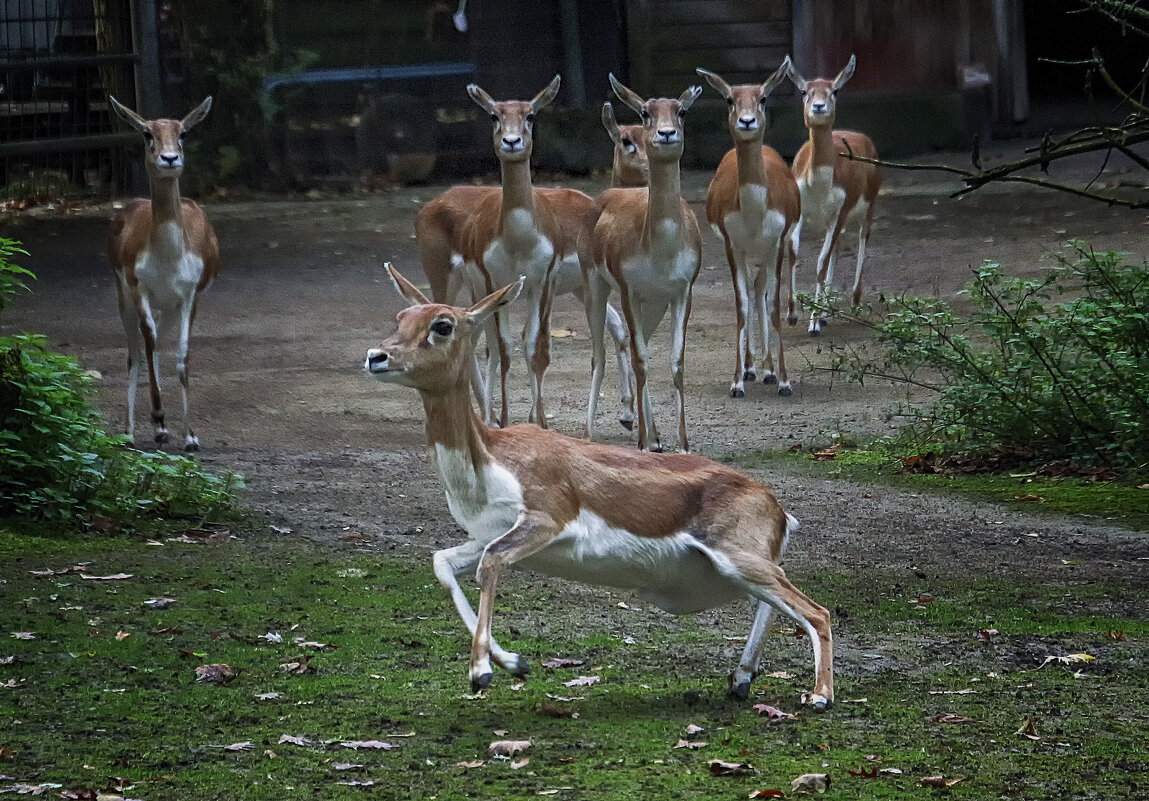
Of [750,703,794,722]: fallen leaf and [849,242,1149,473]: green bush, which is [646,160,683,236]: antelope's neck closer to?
[849,242,1149,473]: green bush

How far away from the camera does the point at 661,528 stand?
5445mm

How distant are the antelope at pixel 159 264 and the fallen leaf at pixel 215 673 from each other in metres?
5.19

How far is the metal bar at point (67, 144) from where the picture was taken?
769 inches

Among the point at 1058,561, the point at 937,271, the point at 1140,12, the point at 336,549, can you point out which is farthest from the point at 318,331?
the point at 1140,12

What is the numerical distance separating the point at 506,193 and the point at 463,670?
5.82 metres

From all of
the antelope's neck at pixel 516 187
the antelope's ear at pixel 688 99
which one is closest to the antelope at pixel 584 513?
the antelope's neck at pixel 516 187

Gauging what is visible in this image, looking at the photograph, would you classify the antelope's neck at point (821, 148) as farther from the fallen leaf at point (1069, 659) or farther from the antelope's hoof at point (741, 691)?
the antelope's hoof at point (741, 691)

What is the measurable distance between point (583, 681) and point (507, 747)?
0.80 m

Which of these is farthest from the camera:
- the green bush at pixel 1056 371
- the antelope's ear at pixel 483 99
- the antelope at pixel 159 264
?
the antelope's ear at pixel 483 99

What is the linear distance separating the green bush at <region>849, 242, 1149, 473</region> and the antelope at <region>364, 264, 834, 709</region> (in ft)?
13.1

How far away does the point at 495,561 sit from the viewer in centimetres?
521

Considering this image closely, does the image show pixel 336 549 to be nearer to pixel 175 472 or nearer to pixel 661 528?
pixel 175 472

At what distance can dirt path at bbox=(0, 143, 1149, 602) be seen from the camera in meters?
8.26

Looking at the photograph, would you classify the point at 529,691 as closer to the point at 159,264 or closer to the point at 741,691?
the point at 741,691
